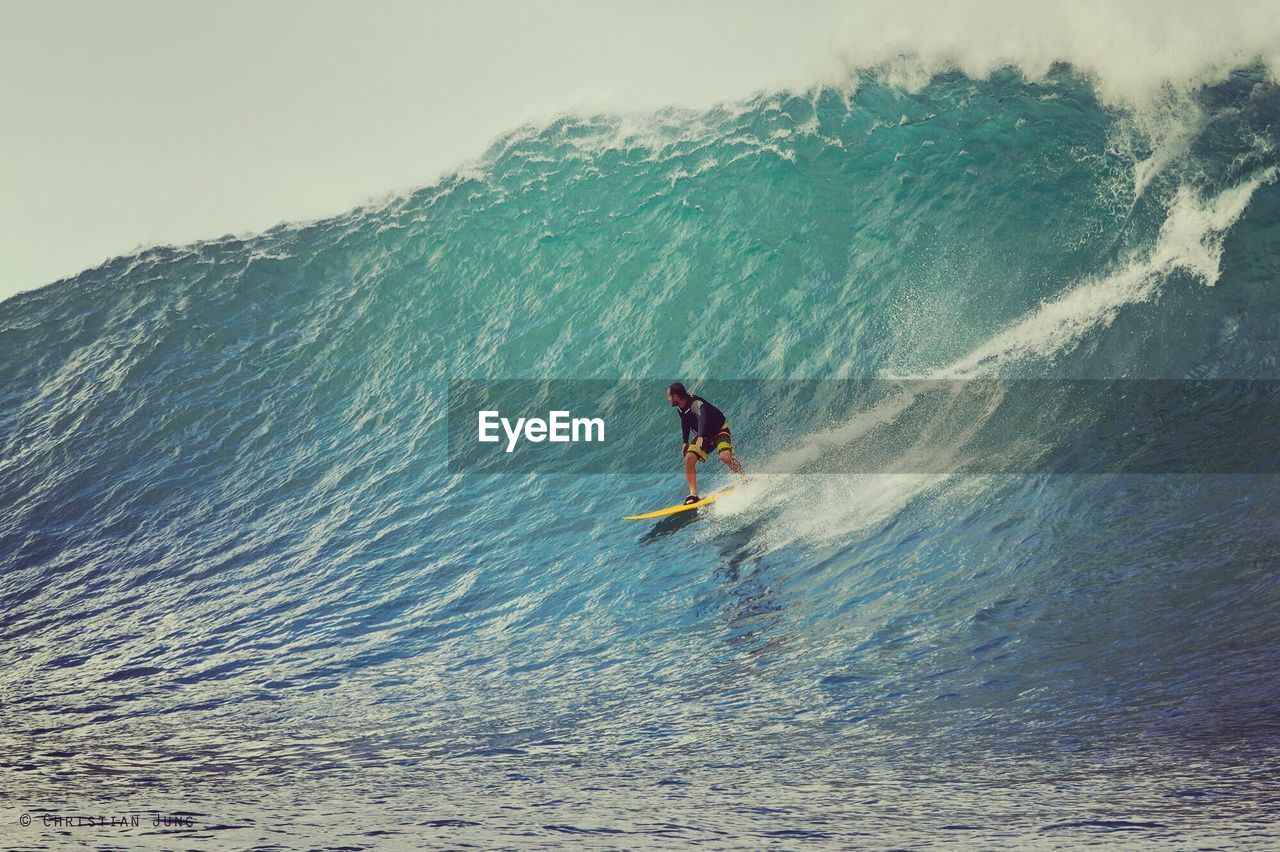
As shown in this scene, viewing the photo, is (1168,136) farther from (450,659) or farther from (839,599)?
(450,659)

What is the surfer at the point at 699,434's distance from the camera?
9.16 m

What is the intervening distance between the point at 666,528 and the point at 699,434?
3.00 feet

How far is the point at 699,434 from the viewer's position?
9219 mm

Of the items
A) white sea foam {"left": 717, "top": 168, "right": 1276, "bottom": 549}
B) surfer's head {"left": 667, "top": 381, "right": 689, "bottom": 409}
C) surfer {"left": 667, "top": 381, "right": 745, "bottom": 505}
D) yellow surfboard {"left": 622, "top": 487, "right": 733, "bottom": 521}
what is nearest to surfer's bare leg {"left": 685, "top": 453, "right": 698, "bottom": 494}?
surfer {"left": 667, "top": 381, "right": 745, "bottom": 505}

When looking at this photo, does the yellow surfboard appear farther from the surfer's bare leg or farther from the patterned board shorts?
the patterned board shorts

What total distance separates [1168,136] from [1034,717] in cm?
762

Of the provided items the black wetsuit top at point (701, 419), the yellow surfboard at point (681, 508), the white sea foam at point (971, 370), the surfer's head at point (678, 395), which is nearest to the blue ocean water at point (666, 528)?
the white sea foam at point (971, 370)

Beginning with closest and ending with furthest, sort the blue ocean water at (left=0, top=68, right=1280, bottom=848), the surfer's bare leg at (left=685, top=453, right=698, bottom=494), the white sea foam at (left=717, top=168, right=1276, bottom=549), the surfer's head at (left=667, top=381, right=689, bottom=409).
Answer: the blue ocean water at (left=0, top=68, right=1280, bottom=848) → the white sea foam at (left=717, top=168, right=1276, bottom=549) → the surfer's head at (left=667, top=381, right=689, bottom=409) → the surfer's bare leg at (left=685, top=453, right=698, bottom=494)

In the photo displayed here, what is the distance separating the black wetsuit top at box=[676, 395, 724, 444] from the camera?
360 inches

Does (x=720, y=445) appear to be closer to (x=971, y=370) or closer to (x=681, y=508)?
(x=681, y=508)

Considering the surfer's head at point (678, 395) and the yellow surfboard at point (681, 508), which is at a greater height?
the surfer's head at point (678, 395)

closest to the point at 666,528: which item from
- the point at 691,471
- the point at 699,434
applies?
the point at 691,471

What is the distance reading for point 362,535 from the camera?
10.2m

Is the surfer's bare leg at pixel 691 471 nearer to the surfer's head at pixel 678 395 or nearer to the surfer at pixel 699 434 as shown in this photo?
the surfer at pixel 699 434
